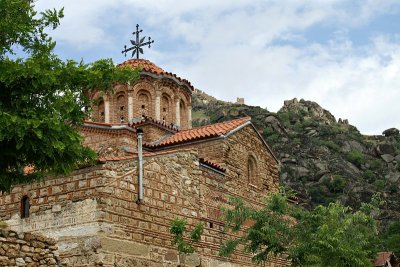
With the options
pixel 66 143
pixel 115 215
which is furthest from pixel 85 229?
pixel 66 143

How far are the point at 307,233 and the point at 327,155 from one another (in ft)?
150

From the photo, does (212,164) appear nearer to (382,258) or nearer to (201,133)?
(201,133)

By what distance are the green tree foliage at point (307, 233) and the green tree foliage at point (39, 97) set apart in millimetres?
4647

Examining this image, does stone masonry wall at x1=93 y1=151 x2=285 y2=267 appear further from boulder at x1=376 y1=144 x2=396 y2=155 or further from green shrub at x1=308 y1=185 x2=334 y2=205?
boulder at x1=376 y1=144 x2=396 y2=155

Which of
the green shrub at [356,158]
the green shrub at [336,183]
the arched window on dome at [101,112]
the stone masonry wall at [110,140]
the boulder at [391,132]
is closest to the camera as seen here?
the stone masonry wall at [110,140]

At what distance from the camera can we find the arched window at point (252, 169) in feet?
62.5

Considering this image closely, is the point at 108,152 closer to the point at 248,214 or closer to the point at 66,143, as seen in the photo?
the point at 248,214

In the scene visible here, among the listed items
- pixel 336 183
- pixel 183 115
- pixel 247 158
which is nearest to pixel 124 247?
pixel 247 158

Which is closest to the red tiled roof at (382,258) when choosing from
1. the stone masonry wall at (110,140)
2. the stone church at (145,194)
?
the stone church at (145,194)

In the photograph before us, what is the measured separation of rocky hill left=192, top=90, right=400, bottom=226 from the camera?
5289cm

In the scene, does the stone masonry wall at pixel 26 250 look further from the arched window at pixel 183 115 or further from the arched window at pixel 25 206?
the arched window at pixel 183 115

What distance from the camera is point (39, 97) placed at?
1009cm

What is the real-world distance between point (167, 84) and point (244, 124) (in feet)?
12.8

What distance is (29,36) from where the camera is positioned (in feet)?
34.9
